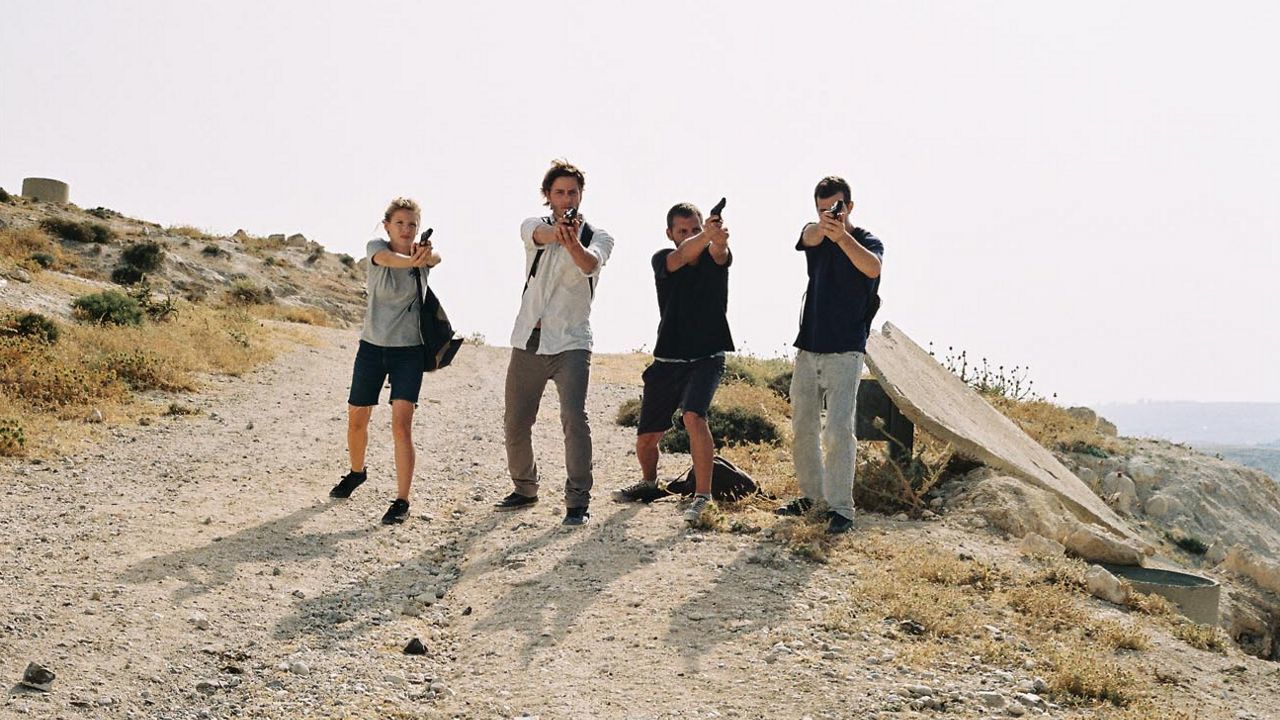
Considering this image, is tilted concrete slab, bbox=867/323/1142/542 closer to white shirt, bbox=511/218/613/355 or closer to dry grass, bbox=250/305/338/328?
white shirt, bbox=511/218/613/355

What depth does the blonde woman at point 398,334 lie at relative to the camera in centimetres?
692

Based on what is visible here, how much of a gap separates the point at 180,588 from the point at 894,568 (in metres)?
3.84

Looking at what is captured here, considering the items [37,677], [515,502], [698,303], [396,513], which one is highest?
[698,303]

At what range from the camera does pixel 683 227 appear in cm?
696

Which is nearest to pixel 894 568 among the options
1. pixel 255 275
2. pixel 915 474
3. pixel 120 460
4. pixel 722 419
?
pixel 915 474

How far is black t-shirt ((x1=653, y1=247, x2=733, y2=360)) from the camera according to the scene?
6934 millimetres

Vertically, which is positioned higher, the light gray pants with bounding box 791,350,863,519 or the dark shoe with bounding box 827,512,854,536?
the light gray pants with bounding box 791,350,863,519

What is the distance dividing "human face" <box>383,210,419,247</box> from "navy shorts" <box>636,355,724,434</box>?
182cm

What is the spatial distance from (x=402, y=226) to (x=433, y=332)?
2.37ft

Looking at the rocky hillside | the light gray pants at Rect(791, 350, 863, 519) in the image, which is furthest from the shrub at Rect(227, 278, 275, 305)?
the light gray pants at Rect(791, 350, 863, 519)

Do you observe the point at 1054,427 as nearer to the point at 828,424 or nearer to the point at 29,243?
the point at 828,424

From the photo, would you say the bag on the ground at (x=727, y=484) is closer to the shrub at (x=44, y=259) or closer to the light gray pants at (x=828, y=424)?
the light gray pants at (x=828, y=424)

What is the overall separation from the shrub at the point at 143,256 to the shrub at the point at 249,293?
211 cm

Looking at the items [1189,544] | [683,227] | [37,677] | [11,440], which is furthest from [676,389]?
[1189,544]
